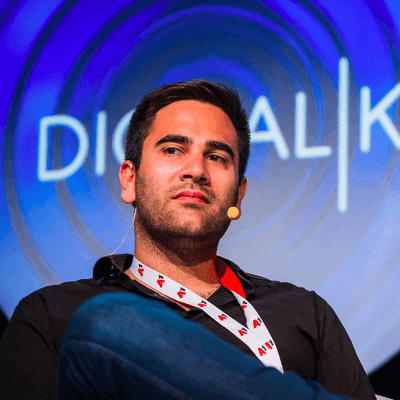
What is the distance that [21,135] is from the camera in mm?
2486

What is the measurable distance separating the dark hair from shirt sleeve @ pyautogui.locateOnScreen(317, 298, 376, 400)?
2.16 ft

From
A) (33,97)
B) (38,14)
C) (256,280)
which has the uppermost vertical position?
(38,14)

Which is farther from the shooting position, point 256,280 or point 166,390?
point 256,280

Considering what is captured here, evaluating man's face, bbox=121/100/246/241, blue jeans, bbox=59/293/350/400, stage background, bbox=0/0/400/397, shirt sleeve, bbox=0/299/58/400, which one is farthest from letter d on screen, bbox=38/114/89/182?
blue jeans, bbox=59/293/350/400

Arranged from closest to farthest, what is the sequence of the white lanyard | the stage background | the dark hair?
the white lanyard < the dark hair < the stage background

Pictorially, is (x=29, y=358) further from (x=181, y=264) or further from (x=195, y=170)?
(x=195, y=170)

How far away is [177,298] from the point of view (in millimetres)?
1325

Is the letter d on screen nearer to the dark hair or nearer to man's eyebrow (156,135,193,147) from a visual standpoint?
the dark hair

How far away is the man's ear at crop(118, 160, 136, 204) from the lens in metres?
1.61

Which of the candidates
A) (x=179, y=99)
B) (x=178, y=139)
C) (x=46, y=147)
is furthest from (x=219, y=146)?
(x=46, y=147)

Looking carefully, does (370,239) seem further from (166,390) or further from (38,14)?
(38,14)

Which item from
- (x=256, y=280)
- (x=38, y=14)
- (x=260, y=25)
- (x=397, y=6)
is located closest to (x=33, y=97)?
(x=38, y=14)

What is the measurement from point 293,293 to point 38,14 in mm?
2189

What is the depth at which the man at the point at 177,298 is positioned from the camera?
0.69 metres
